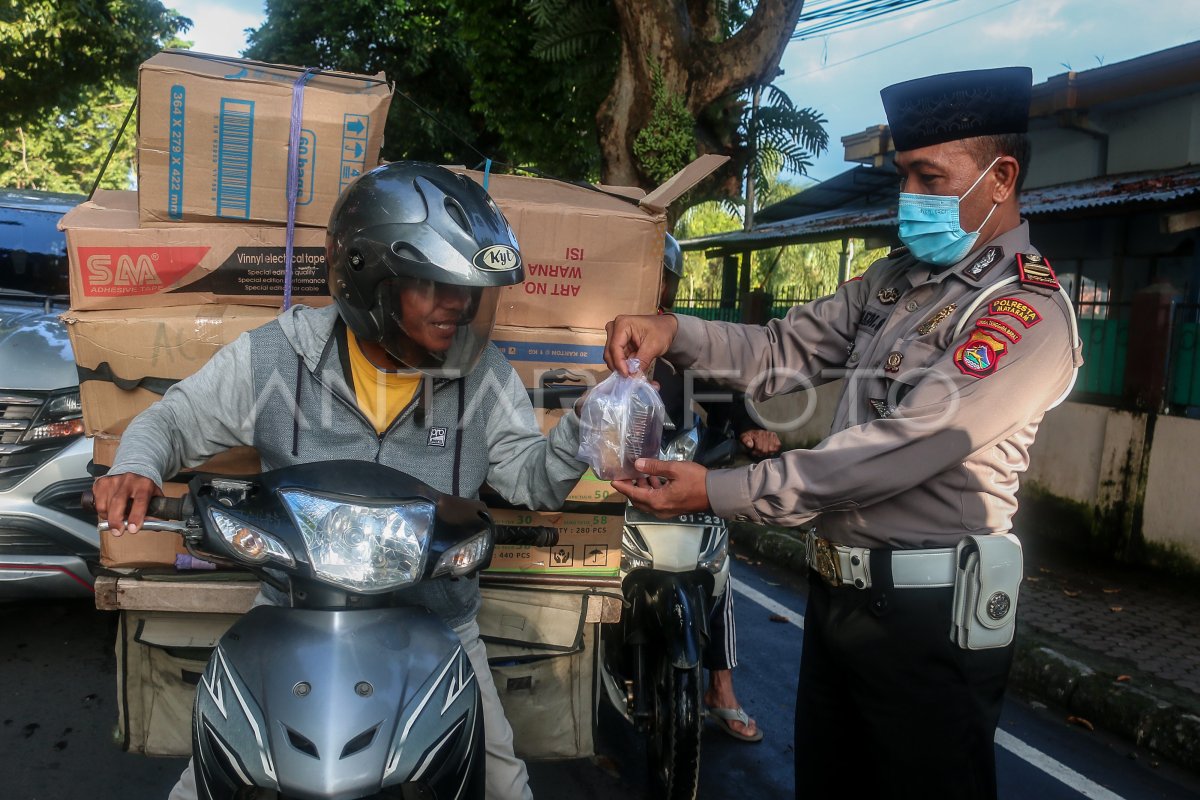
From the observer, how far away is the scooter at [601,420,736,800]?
2.89m

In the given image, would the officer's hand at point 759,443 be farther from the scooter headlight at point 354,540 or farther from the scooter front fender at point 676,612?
the scooter headlight at point 354,540

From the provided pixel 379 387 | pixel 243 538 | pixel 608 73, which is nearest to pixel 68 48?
pixel 608 73

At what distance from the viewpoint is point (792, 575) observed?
20.5ft

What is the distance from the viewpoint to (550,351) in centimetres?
274

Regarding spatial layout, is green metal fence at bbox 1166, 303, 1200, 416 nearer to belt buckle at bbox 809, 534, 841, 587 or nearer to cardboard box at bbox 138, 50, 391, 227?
belt buckle at bbox 809, 534, 841, 587

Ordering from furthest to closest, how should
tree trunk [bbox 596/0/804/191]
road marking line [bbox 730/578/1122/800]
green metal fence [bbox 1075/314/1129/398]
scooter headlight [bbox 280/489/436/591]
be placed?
tree trunk [bbox 596/0/804/191], green metal fence [bbox 1075/314/1129/398], road marking line [bbox 730/578/1122/800], scooter headlight [bbox 280/489/436/591]

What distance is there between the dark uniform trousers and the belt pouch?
3cm

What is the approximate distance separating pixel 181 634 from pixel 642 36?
6.70 m

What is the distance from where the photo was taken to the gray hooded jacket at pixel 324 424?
6.95 ft

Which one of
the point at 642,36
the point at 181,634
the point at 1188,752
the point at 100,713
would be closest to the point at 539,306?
the point at 181,634

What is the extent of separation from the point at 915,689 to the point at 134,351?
6.91ft

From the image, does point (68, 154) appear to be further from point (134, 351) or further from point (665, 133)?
point (134, 351)

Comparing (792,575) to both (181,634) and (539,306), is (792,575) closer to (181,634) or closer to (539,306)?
(539,306)

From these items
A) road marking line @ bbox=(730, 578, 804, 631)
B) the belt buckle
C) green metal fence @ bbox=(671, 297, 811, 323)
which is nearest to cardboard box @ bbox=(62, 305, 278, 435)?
the belt buckle
